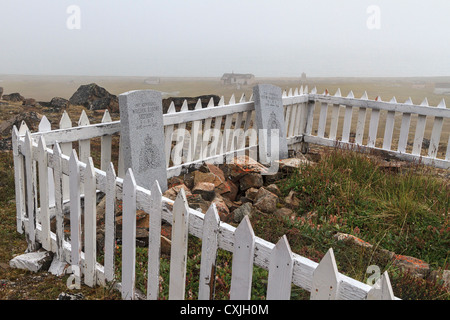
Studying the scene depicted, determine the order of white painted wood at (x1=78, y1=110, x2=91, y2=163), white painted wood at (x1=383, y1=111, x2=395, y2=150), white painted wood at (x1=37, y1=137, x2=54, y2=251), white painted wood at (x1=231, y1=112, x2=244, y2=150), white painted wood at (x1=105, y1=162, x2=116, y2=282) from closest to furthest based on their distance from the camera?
white painted wood at (x1=105, y1=162, x2=116, y2=282) → white painted wood at (x1=37, y1=137, x2=54, y2=251) → white painted wood at (x1=78, y1=110, x2=91, y2=163) → white painted wood at (x1=231, y1=112, x2=244, y2=150) → white painted wood at (x1=383, y1=111, x2=395, y2=150)

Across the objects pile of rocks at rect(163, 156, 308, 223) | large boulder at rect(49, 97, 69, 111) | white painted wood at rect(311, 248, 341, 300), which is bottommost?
pile of rocks at rect(163, 156, 308, 223)

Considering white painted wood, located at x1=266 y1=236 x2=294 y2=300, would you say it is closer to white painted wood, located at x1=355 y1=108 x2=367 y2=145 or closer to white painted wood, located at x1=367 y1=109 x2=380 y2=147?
white painted wood, located at x1=367 y1=109 x2=380 y2=147

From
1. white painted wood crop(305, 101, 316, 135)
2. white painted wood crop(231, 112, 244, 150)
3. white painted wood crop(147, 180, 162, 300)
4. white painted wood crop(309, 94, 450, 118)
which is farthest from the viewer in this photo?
white painted wood crop(305, 101, 316, 135)

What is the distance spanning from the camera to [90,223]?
3.48 m

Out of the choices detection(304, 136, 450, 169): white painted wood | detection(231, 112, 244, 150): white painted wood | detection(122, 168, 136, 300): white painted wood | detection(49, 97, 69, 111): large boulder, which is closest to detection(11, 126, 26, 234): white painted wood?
detection(122, 168, 136, 300): white painted wood

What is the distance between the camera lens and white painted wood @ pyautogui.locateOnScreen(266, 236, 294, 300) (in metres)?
2.16

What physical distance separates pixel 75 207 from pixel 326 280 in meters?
2.38

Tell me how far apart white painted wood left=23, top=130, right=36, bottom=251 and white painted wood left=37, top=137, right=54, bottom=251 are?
21cm

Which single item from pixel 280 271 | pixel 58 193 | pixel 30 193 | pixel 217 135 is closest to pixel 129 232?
pixel 58 193

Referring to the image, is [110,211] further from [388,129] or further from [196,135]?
[388,129]

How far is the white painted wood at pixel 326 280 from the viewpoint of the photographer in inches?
79.5

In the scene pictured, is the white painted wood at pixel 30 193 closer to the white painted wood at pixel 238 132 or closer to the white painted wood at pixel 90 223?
the white painted wood at pixel 90 223
